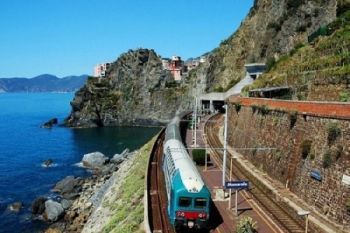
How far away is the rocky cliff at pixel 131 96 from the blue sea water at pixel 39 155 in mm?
10825

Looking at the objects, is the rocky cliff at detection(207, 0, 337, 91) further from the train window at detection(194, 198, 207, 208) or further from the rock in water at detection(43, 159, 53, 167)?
the train window at detection(194, 198, 207, 208)

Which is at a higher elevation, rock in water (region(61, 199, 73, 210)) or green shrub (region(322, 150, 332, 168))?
green shrub (region(322, 150, 332, 168))

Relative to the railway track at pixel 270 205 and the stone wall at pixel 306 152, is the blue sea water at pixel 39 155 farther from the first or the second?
the stone wall at pixel 306 152

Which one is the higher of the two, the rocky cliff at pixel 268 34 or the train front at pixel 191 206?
the rocky cliff at pixel 268 34

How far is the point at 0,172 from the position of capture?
244 feet

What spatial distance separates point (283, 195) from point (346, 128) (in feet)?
23.7

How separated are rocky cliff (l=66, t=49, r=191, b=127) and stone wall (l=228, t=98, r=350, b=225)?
113m

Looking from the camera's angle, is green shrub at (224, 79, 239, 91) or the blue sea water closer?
the blue sea water

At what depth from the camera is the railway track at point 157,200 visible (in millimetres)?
26109

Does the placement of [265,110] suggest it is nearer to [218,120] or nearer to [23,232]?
[23,232]

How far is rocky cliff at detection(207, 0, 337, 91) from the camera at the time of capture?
77.4 m

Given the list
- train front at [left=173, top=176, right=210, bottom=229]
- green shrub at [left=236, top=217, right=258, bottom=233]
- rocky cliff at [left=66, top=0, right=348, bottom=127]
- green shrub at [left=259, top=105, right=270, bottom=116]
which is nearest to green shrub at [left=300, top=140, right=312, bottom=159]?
green shrub at [left=236, top=217, right=258, bottom=233]

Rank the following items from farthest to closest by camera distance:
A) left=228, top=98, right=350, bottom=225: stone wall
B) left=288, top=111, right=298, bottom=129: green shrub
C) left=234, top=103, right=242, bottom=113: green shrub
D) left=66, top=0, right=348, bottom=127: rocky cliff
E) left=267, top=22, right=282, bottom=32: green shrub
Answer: left=66, top=0, right=348, bottom=127: rocky cliff, left=267, top=22, right=282, bottom=32: green shrub, left=234, top=103, right=242, bottom=113: green shrub, left=288, top=111, right=298, bottom=129: green shrub, left=228, top=98, right=350, bottom=225: stone wall

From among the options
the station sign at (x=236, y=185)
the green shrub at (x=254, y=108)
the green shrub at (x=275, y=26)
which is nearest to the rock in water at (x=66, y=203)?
the green shrub at (x=254, y=108)
